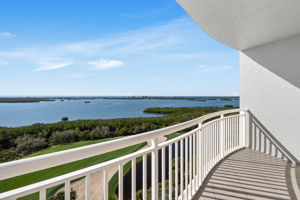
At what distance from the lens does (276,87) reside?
3.98 m

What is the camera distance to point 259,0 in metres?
2.17

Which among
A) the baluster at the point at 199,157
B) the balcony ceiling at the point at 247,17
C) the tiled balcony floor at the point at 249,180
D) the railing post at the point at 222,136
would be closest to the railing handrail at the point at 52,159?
the baluster at the point at 199,157

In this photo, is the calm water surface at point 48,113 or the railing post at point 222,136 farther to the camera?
the calm water surface at point 48,113

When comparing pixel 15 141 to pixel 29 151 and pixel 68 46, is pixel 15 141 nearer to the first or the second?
pixel 29 151

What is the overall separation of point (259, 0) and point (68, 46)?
2673 centimetres

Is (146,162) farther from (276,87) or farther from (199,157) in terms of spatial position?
(276,87)

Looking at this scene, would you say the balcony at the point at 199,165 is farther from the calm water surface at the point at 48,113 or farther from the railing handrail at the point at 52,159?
the calm water surface at the point at 48,113

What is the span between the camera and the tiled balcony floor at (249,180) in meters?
2.43

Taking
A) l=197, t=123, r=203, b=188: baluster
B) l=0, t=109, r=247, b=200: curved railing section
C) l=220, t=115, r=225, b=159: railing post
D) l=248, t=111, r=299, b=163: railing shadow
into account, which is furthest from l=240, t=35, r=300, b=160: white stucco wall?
l=197, t=123, r=203, b=188: baluster

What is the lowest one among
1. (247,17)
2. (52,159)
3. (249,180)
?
(249,180)

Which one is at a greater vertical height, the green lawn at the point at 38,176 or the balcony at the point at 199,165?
the balcony at the point at 199,165

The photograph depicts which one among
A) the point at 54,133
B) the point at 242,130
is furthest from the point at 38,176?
the point at 54,133

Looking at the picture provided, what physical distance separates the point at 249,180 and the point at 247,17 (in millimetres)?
2470

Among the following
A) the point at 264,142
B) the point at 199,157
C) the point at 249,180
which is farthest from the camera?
the point at 264,142
